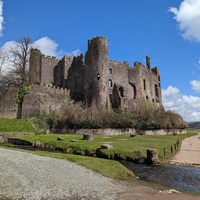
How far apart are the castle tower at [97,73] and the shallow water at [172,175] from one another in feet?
89.0

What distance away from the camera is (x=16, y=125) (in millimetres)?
32156

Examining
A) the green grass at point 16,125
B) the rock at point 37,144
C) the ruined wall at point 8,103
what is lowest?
the rock at point 37,144

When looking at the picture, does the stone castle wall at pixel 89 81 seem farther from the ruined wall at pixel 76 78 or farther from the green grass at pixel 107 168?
the green grass at pixel 107 168

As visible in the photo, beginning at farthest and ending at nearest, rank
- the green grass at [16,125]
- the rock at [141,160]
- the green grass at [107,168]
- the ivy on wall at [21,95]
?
1. the ivy on wall at [21,95]
2. the green grass at [16,125]
3. the rock at [141,160]
4. the green grass at [107,168]

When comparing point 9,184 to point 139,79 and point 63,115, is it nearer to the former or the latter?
point 63,115

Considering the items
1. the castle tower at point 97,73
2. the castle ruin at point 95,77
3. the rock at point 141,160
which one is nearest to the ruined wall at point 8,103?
the castle ruin at point 95,77

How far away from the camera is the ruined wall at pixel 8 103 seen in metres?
36.0

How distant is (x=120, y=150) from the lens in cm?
1894

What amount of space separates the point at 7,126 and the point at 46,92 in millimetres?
10379

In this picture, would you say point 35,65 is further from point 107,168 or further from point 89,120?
point 107,168

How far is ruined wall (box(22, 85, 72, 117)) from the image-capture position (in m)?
37.1

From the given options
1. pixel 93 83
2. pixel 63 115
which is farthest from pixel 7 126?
pixel 93 83

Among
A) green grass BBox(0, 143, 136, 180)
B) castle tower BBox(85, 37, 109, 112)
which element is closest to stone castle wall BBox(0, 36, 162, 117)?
castle tower BBox(85, 37, 109, 112)

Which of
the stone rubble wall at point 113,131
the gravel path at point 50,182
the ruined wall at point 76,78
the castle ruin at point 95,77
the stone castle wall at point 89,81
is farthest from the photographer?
the ruined wall at point 76,78
